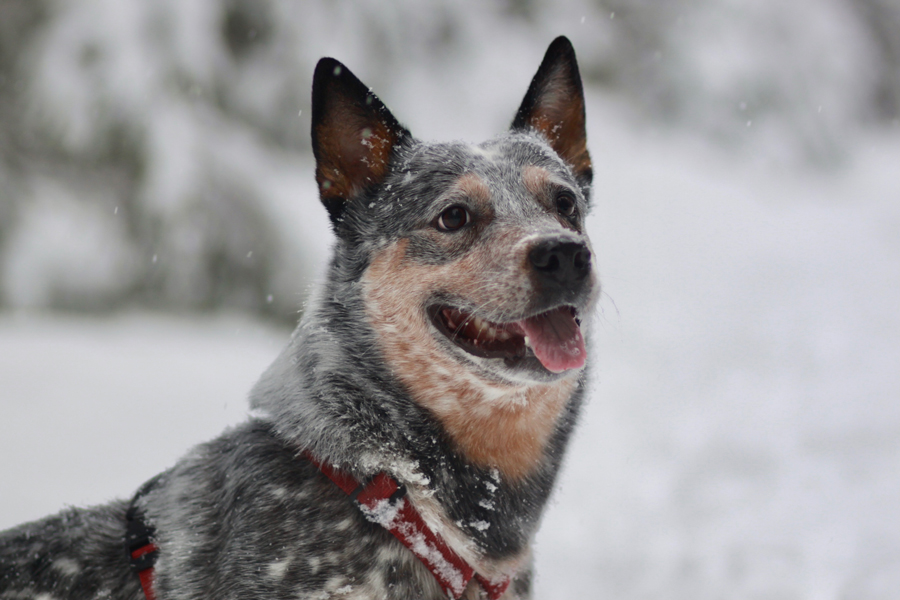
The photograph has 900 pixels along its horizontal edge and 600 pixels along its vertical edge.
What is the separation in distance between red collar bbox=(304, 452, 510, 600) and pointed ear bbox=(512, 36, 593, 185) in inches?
64.5

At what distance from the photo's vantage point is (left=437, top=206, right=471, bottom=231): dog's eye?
97.3 inches

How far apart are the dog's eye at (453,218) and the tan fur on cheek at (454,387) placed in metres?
0.17

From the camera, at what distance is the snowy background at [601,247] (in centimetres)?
421

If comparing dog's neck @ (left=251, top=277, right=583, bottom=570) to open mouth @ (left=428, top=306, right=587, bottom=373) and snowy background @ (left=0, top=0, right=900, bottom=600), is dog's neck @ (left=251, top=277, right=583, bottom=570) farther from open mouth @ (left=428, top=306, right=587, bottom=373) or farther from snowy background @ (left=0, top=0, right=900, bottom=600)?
snowy background @ (left=0, top=0, right=900, bottom=600)

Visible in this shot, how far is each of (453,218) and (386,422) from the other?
0.78 m

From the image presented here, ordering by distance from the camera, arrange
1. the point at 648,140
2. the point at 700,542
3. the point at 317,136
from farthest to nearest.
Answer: the point at 648,140
the point at 700,542
the point at 317,136

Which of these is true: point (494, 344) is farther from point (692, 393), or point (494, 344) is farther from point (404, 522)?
point (692, 393)

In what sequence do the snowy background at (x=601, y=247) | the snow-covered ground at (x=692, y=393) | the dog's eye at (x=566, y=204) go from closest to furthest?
the dog's eye at (x=566, y=204) → the snow-covered ground at (x=692, y=393) → the snowy background at (x=601, y=247)

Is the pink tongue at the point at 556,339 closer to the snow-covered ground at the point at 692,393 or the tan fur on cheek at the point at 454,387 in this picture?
the tan fur on cheek at the point at 454,387

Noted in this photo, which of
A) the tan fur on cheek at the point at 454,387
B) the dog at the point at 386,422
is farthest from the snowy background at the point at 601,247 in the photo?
the dog at the point at 386,422

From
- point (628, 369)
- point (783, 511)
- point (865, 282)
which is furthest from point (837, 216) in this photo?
point (783, 511)

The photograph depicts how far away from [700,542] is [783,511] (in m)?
0.60

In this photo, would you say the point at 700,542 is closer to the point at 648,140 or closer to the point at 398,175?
the point at 398,175

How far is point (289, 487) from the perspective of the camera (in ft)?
6.82
